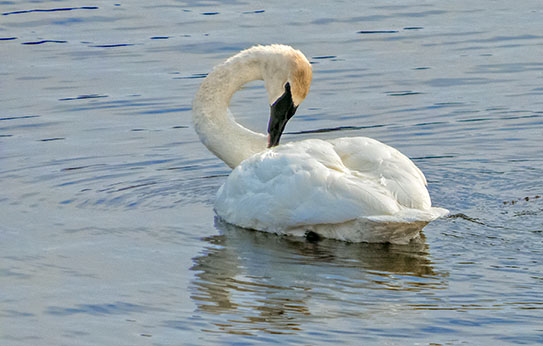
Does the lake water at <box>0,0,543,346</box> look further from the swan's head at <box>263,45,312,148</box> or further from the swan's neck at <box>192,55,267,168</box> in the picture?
the swan's head at <box>263,45,312,148</box>

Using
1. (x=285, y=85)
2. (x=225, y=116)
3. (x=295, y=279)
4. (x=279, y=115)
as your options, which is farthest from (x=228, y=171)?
(x=295, y=279)

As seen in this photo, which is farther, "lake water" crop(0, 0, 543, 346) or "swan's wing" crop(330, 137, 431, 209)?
"swan's wing" crop(330, 137, 431, 209)

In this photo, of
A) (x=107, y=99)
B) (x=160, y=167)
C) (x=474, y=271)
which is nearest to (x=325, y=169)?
(x=474, y=271)

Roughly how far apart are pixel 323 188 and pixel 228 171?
2.82m

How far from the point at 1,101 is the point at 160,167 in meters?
3.86

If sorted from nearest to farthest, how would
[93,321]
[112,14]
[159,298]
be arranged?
[93,321]
[159,298]
[112,14]

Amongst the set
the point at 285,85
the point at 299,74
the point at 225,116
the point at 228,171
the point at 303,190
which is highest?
the point at 299,74

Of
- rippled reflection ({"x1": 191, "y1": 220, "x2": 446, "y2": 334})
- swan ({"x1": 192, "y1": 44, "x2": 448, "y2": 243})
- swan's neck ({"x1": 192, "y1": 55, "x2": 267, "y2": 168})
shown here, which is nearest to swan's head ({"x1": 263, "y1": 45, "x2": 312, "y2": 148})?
swan's neck ({"x1": 192, "y1": 55, "x2": 267, "y2": 168})

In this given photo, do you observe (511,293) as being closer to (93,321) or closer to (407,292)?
(407,292)

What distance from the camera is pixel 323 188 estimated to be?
820cm

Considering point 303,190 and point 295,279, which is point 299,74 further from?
point 295,279

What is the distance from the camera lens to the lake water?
22.3ft

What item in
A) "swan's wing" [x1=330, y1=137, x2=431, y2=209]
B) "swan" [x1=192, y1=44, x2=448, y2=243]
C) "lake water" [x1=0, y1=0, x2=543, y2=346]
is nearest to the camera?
"lake water" [x1=0, y1=0, x2=543, y2=346]

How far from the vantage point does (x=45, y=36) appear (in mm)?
17547
